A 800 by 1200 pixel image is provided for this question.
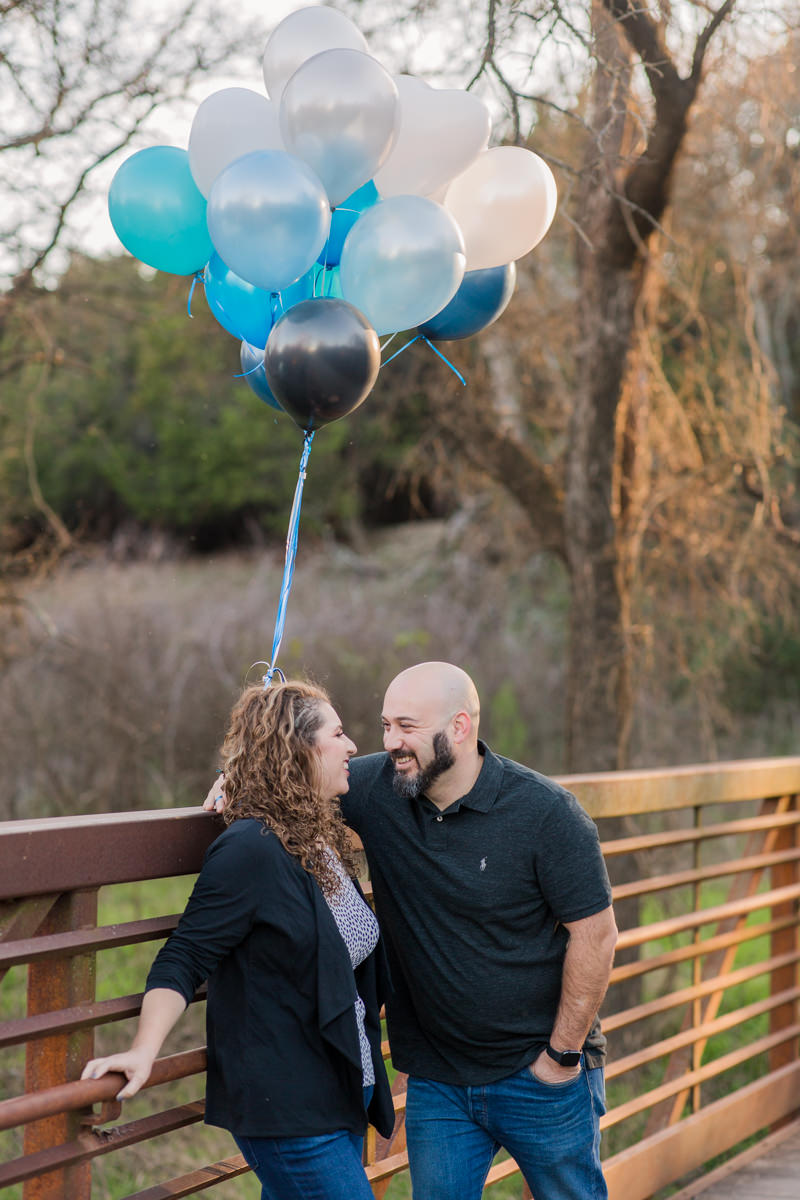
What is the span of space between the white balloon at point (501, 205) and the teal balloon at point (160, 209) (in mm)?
674

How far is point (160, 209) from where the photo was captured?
2953mm

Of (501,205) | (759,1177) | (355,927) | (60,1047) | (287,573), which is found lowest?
(759,1177)

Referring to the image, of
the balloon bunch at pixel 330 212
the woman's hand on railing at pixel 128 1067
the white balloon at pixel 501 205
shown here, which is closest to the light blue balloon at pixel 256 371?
the balloon bunch at pixel 330 212

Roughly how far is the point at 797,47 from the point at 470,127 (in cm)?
364

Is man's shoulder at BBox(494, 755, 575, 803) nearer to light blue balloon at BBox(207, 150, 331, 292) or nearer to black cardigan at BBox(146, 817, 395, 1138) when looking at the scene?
black cardigan at BBox(146, 817, 395, 1138)

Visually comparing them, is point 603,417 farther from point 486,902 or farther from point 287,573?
point 486,902

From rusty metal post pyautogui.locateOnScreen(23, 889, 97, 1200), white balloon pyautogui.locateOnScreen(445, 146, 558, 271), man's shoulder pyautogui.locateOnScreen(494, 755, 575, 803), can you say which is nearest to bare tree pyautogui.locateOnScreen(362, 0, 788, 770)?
white balloon pyautogui.locateOnScreen(445, 146, 558, 271)

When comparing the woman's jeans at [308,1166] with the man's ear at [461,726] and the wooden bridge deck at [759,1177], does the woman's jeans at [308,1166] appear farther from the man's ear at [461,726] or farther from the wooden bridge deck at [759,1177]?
the wooden bridge deck at [759,1177]

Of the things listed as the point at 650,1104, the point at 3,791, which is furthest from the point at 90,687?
the point at 650,1104

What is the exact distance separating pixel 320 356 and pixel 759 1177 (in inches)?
124

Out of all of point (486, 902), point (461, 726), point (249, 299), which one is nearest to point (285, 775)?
point (461, 726)

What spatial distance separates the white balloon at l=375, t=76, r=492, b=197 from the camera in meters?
3.00

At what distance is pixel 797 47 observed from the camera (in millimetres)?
5840

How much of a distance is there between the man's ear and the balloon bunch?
0.56 m
